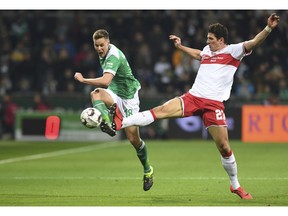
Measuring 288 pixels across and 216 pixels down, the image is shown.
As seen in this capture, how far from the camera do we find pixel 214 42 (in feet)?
35.2

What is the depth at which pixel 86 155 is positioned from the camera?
19.3m

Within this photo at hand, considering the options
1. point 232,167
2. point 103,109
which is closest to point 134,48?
point 103,109

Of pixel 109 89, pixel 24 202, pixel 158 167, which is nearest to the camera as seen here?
pixel 24 202

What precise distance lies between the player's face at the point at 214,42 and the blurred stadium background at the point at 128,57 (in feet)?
43.3

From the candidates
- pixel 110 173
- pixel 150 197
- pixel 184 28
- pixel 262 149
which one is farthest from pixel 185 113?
pixel 184 28

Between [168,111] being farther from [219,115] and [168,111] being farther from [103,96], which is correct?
[103,96]

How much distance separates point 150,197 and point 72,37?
692 inches

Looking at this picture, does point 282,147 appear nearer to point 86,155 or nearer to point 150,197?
point 86,155

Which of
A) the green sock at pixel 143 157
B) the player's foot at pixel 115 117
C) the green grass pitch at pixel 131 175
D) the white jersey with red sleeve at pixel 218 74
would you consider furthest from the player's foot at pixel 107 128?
the green sock at pixel 143 157

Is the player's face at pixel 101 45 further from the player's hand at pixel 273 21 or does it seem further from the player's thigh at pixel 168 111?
the player's hand at pixel 273 21

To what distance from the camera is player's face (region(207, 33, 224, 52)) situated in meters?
10.7

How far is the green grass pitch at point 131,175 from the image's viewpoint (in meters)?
10.6

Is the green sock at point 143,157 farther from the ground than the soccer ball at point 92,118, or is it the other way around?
the soccer ball at point 92,118

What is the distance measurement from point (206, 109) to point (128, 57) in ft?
52.9
